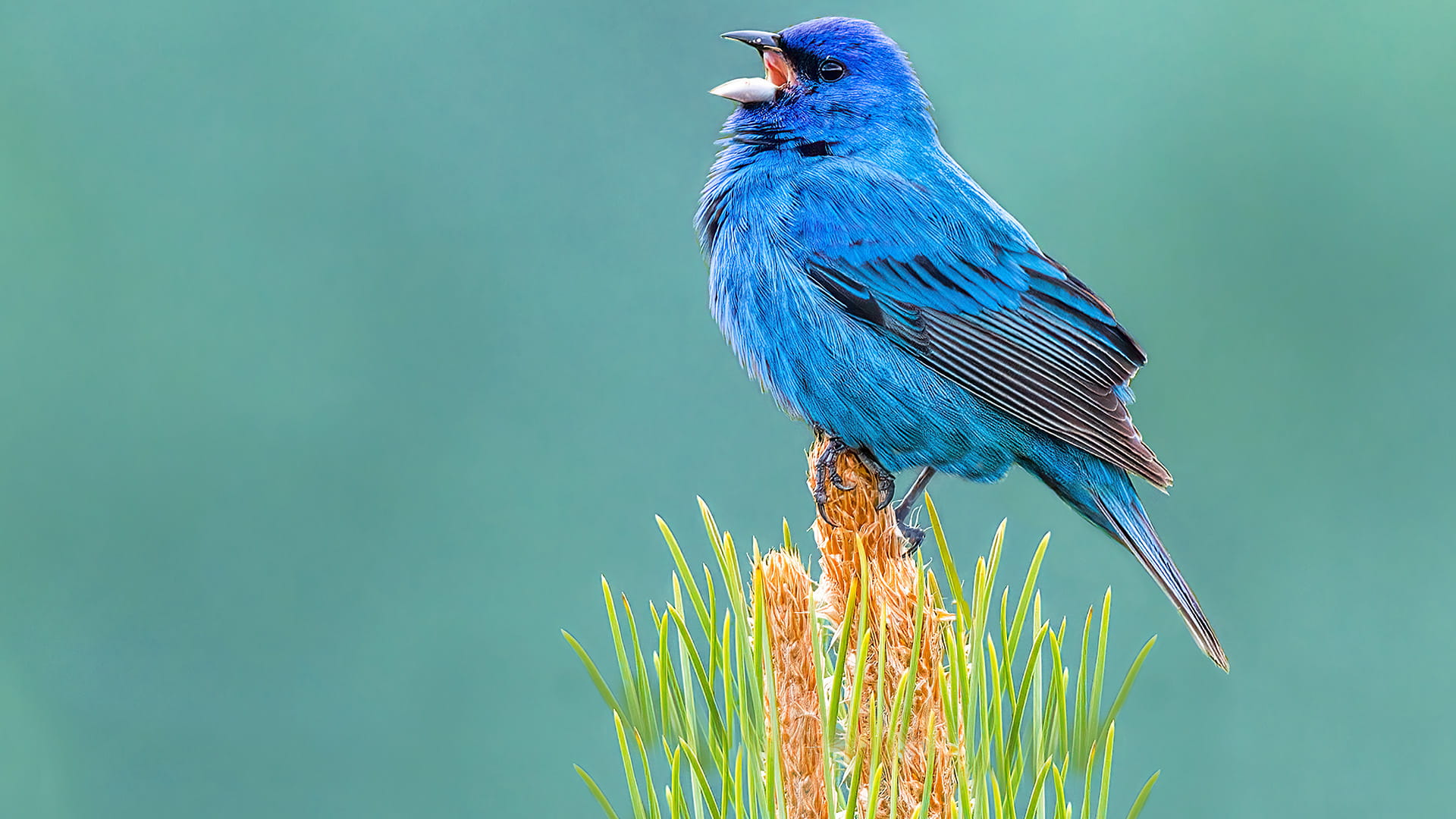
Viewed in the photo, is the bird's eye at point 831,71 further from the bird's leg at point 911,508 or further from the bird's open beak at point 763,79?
the bird's leg at point 911,508

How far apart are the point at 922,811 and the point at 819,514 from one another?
472 mm

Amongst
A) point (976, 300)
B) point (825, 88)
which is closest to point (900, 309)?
point (976, 300)

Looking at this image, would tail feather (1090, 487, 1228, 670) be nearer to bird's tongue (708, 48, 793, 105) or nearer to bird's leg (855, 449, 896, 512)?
bird's leg (855, 449, 896, 512)

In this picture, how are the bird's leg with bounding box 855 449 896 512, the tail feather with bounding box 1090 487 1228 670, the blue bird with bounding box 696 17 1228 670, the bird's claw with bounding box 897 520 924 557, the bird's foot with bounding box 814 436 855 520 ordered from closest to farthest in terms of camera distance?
1. the bird's foot with bounding box 814 436 855 520
2. the bird's leg with bounding box 855 449 896 512
3. the bird's claw with bounding box 897 520 924 557
4. the tail feather with bounding box 1090 487 1228 670
5. the blue bird with bounding box 696 17 1228 670

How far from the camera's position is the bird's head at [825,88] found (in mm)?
2994

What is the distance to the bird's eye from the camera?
9.96ft

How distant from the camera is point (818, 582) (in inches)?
72.7

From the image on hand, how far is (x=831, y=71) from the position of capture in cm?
304

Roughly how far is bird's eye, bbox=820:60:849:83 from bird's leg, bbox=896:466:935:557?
3.26 ft

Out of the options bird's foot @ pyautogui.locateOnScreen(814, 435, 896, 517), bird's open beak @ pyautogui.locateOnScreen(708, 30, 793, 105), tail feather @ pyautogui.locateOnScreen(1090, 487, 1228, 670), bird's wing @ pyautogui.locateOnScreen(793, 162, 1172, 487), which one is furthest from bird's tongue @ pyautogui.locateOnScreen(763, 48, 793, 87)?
tail feather @ pyautogui.locateOnScreen(1090, 487, 1228, 670)

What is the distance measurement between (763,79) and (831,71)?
0.17 m

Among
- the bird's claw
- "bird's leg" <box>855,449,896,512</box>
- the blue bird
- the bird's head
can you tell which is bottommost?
the bird's claw

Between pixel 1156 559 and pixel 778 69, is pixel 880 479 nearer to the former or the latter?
pixel 1156 559

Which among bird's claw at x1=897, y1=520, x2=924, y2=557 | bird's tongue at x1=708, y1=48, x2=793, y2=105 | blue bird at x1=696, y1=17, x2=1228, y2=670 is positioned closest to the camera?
bird's claw at x1=897, y1=520, x2=924, y2=557
